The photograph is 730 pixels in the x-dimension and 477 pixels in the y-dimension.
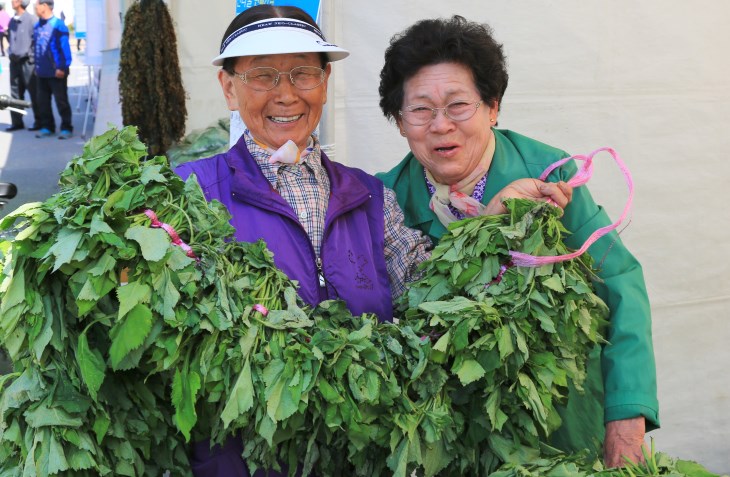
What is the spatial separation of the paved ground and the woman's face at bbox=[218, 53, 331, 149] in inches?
226

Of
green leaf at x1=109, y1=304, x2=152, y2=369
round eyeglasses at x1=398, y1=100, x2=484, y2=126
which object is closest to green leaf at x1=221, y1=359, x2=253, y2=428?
green leaf at x1=109, y1=304, x2=152, y2=369

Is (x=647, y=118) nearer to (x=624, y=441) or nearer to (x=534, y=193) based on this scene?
(x=534, y=193)

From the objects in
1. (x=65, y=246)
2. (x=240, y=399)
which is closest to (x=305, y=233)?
(x=240, y=399)

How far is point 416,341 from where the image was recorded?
6.98 ft

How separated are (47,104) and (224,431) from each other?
10.8 metres

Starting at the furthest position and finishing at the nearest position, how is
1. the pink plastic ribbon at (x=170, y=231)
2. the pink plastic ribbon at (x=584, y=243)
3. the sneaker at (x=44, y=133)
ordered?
1. the sneaker at (x=44, y=133)
2. the pink plastic ribbon at (x=584, y=243)
3. the pink plastic ribbon at (x=170, y=231)

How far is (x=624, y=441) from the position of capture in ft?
7.59

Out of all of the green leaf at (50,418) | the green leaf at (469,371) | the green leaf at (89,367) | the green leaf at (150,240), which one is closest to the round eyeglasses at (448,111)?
the green leaf at (469,371)

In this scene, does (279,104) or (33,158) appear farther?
(33,158)

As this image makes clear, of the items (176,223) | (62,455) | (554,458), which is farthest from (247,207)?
(554,458)

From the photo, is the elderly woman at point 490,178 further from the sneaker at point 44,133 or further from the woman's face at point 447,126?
the sneaker at point 44,133

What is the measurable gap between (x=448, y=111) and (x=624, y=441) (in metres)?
1.06

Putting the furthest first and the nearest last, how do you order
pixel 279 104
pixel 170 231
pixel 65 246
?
pixel 279 104 < pixel 170 231 < pixel 65 246

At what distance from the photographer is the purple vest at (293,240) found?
2293 millimetres
